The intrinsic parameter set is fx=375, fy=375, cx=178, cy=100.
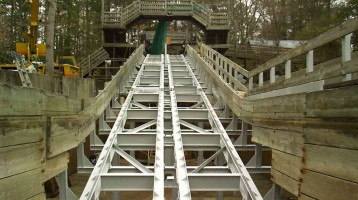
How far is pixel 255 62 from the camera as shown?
103 feet

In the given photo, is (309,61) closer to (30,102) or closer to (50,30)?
(30,102)

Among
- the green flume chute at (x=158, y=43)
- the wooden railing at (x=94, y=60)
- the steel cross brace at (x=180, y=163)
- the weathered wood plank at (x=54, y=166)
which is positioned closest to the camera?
the weathered wood plank at (x=54, y=166)

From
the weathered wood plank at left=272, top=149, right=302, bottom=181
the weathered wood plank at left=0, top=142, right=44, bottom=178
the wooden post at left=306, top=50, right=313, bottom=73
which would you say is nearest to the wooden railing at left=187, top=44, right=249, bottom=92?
the wooden post at left=306, top=50, right=313, bottom=73

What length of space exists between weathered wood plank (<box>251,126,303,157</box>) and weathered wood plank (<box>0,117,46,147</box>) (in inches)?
111

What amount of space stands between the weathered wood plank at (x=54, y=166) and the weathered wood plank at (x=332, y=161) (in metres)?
2.78

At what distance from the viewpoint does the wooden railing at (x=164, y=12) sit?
84.7 ft

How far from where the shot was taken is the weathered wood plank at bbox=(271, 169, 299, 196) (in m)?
4.25

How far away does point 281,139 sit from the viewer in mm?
4910

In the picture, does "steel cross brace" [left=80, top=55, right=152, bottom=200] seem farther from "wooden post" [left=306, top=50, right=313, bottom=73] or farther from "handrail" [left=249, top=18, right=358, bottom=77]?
"wooden post" [left=306, top=50, right=313, bottom=73]

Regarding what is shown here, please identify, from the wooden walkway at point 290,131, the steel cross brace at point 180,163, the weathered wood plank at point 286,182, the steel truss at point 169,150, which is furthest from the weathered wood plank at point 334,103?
the steel cross brace at point 180,163

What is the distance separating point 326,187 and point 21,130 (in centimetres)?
291

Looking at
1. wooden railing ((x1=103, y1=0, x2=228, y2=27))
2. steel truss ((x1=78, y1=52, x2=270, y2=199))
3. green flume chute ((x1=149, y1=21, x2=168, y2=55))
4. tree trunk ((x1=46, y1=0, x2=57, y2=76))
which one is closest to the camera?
steel truss ((x1=78, y1=52, x2=270, y2=199))

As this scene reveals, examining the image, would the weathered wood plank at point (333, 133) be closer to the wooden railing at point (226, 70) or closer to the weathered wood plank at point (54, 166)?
the weathered wood plank at point (54, 166)

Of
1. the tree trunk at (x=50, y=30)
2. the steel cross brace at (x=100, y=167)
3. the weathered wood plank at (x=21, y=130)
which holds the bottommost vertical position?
the steel cross brace at (x=100, y=167)
